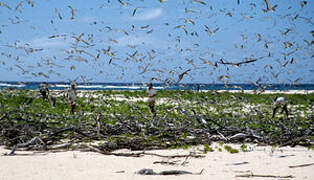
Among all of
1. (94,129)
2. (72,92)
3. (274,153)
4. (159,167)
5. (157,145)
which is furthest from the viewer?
(72,92)

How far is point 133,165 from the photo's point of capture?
6.26 metres

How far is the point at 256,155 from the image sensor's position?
7453mm

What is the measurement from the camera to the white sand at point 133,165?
212 inches

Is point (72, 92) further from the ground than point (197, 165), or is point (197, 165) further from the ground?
point (72, 92)

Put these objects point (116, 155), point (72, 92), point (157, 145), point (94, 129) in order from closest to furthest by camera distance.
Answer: point (116, 155) → point (157, 145) → point (94, 129) → point (72, 92)

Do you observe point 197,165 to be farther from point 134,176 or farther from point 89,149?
point 89,149

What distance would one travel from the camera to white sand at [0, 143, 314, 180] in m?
5.39

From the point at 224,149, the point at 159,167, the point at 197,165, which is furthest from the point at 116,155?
the point at 224,149

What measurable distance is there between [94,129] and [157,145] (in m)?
2.33

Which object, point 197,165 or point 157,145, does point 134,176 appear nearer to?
point 197,165

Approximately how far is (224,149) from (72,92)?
10.5 m

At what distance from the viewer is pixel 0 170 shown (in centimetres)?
564

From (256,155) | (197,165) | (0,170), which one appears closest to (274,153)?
(256,155)

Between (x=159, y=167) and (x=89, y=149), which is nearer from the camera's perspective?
(x=159, y=167)
